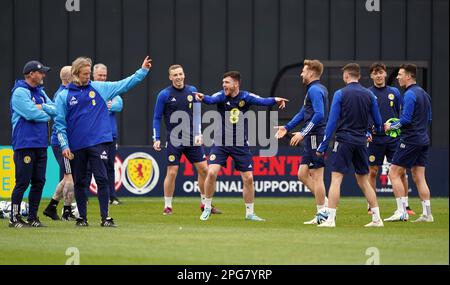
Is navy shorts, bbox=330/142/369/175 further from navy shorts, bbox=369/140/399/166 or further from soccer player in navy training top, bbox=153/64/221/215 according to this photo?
soccer player in navy training top, bbox=153/64/221/215

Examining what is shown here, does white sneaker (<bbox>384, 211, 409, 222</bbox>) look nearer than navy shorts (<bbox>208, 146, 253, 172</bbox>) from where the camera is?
No

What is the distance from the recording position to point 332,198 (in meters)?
15.6

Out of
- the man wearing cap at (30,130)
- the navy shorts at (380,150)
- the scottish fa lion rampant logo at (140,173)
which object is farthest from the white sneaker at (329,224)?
the scottish fa lion rampant logo at (140,173)

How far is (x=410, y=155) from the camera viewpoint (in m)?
17.4

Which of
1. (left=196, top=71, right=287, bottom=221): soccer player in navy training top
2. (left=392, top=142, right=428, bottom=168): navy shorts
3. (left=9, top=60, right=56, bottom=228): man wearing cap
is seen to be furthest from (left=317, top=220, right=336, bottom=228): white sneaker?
(left=9, top=60, right=56, bottom=228): man wearing cap

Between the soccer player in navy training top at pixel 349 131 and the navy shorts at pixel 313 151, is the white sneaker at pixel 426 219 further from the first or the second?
the navy shorts at pixel 313 151

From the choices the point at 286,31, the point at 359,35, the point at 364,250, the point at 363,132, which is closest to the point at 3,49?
the point at 286,31

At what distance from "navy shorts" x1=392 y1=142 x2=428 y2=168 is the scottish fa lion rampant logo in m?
8.27

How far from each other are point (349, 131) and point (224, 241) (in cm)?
314

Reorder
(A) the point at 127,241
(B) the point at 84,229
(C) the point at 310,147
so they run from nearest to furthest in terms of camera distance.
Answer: (A) the point at 127,241 → (B) the point at 84,229 → (C) the point at 310,147

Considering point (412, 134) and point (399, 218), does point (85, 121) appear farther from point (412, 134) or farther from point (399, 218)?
point (399, 218)

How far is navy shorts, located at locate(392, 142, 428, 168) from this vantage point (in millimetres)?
17344

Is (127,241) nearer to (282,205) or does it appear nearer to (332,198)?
(332,198)

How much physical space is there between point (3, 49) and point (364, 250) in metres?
15.3
